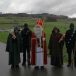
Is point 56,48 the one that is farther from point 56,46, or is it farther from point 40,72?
point 40,72

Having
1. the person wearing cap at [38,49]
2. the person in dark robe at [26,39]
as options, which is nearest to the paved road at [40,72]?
the person wearing cap at [38,49]

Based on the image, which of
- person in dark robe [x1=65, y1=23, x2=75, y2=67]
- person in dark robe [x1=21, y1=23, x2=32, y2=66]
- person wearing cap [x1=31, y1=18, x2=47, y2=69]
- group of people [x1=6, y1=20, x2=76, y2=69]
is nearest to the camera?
person wearing cap [x1=31, y1=18, x2=47, y2=69]

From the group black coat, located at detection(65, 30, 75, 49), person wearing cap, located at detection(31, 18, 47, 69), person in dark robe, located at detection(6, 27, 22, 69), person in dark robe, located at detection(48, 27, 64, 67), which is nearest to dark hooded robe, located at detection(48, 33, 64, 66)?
person in dark robe, located at detection(48, 27, 64, 67)

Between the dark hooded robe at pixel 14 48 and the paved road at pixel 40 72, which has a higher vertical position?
the dark hooded robe at pixel 14 48

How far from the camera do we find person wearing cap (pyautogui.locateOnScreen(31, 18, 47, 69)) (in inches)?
667

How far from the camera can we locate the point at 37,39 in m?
17.0

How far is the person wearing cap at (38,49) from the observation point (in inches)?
667

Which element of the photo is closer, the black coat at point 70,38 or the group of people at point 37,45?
the group of people at point 37,45

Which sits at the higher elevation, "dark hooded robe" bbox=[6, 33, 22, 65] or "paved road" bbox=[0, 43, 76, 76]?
"dark hooded robe" bbox=[6, 33, 22, 65]

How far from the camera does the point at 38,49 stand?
1711cm

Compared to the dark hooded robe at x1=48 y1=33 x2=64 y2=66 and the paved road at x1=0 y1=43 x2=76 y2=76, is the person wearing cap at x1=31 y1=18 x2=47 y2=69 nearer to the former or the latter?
the paved road at x1=0 y1=43 x2=76 y2=76

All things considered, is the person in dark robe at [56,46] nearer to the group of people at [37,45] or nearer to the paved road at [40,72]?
the group of people at [37,45]

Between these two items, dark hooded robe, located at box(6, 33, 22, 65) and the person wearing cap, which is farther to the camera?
dark hooded robe, located at box(6, 33, 22, 65)

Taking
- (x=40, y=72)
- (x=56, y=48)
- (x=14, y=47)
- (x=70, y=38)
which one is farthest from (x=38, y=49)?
(x=70, y=38)
